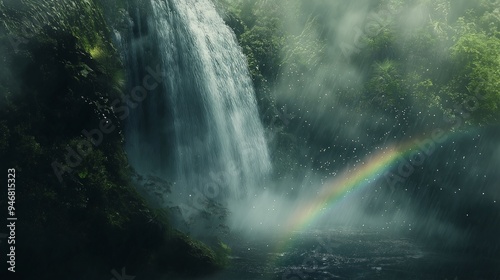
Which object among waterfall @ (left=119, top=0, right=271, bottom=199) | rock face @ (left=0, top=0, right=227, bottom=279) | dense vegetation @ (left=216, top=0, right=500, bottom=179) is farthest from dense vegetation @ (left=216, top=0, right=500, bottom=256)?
rock face @ (left=0, top=0, right=227, bottom=279)

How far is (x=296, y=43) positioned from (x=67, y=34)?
1552cm

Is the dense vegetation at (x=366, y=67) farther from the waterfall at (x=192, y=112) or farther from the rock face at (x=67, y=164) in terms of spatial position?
the rock face at (x=67, y=164)

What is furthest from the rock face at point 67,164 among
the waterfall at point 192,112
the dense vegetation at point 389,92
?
the dense vegetation at point 389,92

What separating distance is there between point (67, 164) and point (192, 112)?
7577mm

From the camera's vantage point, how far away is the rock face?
8906 millimetres

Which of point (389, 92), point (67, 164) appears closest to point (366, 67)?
point (389, 92)

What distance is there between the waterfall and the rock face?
13.0 ft

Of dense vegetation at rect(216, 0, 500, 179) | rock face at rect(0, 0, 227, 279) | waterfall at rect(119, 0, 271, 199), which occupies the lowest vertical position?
rock face at rect(0, 0, 227, 279)

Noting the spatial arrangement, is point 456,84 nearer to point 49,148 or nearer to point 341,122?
point 341,122

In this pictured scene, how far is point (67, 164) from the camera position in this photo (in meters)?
9.63

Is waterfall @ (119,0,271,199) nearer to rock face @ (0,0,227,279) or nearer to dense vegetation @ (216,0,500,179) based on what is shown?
dense vegetation @ (216,0,500,179)

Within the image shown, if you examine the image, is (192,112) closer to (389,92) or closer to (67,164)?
(67,164)

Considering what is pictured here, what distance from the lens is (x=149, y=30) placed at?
16078 millimetres

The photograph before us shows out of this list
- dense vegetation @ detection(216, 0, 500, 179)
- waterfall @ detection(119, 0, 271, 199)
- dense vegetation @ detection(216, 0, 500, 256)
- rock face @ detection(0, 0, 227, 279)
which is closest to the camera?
rock face @ detection(0, 0, 227, 279)
